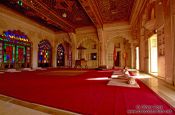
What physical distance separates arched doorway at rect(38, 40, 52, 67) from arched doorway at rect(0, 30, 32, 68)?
1310 millimetres

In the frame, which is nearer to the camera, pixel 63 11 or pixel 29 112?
Answer: pixel 29 112

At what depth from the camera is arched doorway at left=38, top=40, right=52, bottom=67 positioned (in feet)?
39.6

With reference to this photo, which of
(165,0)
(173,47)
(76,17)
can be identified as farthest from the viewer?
(76,17)

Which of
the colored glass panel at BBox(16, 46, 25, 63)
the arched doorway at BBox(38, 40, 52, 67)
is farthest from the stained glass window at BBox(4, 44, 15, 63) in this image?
the arched doorway at BBox(38, 40, 52, 67)

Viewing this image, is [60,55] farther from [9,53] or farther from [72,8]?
[72,8]

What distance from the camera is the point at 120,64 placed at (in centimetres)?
1447

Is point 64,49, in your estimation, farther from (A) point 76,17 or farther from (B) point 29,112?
(B) point 29,112

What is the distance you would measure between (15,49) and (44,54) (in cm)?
343

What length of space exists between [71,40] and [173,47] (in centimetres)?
1116

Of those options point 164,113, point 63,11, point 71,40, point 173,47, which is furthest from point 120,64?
point 164,113

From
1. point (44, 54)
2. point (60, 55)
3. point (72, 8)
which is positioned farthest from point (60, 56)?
point (72, 8)

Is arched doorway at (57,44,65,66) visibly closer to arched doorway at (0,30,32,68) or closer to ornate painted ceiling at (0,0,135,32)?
arched doorway at (0,30,32,68)

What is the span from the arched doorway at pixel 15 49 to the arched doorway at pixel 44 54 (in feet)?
4.30

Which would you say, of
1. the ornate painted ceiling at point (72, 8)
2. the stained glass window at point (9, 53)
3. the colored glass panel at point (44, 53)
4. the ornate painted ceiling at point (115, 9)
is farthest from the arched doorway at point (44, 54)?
the ornate painted ceiling at point (115, 9)
